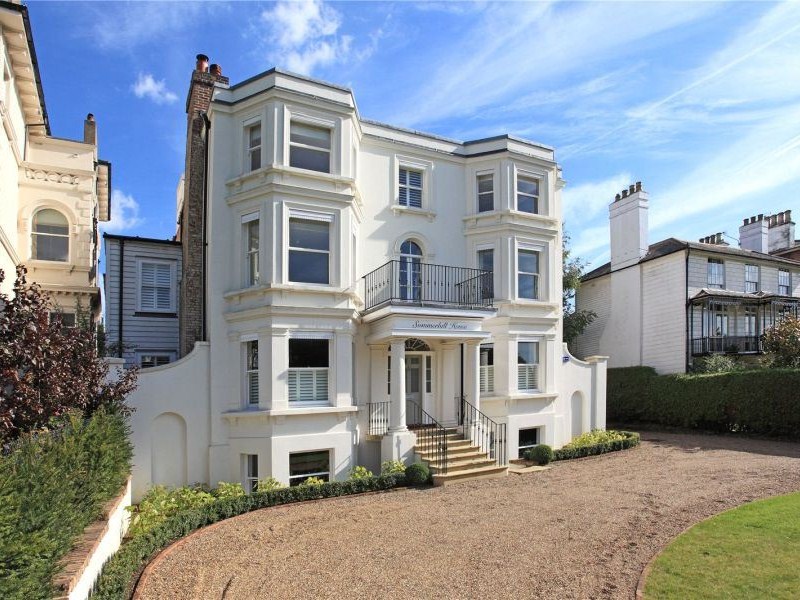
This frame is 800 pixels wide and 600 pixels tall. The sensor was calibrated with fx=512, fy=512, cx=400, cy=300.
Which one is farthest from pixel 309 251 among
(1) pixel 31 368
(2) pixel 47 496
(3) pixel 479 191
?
(2) pixel 47 496

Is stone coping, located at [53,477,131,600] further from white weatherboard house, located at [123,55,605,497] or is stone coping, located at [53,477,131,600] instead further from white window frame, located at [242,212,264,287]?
white window frame, located at [242,212,264,287]

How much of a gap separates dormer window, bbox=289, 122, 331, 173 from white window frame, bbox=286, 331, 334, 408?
4639 mm

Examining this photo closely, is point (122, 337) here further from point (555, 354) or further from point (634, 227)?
point (634, 227)

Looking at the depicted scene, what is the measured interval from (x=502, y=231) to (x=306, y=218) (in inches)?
276

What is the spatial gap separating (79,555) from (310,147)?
1109cm

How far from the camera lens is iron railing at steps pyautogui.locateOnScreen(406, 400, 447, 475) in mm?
14202

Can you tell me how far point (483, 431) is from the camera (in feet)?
52.9

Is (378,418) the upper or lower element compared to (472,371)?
lower

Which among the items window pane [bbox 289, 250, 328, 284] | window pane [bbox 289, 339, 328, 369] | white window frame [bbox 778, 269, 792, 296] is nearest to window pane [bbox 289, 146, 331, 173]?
window pane [bbox 289, 250, 328, 284]

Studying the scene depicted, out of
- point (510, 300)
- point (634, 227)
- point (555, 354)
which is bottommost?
point (555, 354)

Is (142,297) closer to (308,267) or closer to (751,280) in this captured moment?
(308,267)

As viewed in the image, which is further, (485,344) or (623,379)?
(623,379)

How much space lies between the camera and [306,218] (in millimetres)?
14031

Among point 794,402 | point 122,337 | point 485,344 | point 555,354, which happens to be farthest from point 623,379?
point 122,337
